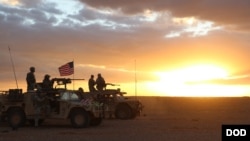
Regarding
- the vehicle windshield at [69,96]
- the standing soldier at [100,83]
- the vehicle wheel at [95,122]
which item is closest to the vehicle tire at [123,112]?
the standing soldier at [100,83]

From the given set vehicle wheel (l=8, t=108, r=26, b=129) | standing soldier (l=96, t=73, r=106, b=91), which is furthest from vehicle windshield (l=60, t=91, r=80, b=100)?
standing soldier (l=96, t=73, r=106, b=91)

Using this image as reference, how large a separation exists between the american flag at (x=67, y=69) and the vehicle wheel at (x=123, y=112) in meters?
4.60

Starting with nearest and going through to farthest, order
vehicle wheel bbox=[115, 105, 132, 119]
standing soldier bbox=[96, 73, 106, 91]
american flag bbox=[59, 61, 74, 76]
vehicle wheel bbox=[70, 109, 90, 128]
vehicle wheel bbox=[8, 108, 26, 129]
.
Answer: vehicle wheel bbox=[70, 109, 90, 128] → vehicle wheel bbox=[8, 108, 26, 129] → american flag bbox=[59, 61, 74, 76] → vehicle wheel bbox=[115, 105, 132, 119] → standing soldier bbox=[96, 73, 106, 91]

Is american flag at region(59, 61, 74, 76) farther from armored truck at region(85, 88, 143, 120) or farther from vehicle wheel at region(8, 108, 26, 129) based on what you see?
vehicle wheel at region(8, 108, 26, 129)

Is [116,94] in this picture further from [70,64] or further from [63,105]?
[63,105]

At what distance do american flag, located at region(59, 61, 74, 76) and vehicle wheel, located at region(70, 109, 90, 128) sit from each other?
182 inches

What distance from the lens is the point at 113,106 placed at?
35.2 m

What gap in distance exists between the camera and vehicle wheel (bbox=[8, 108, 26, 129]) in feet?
94.6

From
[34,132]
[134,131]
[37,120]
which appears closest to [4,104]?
[37,120]

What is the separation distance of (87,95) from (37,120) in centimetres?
521

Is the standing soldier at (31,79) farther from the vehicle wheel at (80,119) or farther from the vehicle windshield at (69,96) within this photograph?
the vehicle wheel at (80,119)

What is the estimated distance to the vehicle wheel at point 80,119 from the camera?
28.2m

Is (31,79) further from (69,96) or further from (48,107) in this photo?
(69,96)

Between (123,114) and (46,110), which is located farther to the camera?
(123,114)
